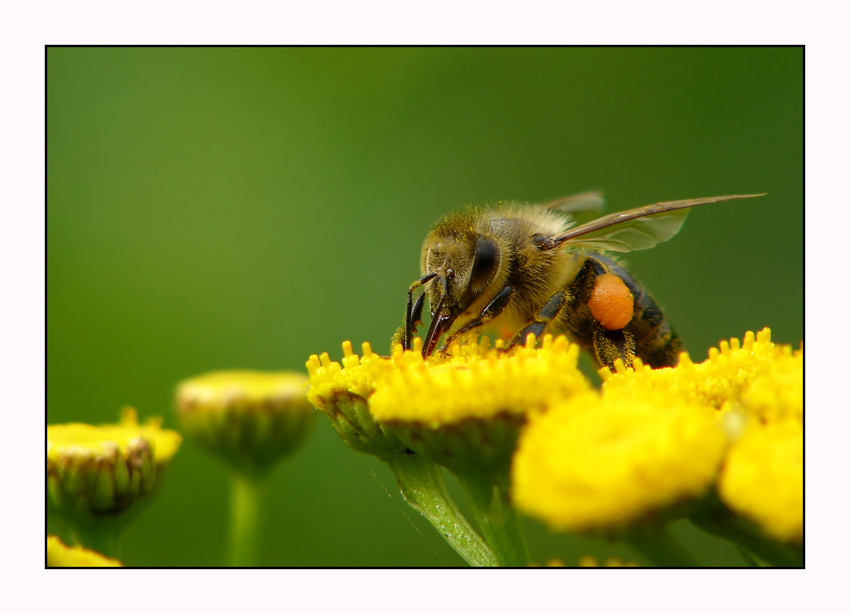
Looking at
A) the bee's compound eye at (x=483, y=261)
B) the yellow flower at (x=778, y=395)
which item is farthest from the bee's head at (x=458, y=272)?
the yellow flower at (x=778, y=395)

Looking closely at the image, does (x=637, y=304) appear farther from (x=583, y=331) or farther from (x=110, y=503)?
(x=110, y=503)

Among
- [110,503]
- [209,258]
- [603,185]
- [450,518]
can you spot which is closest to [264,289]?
[209,258]

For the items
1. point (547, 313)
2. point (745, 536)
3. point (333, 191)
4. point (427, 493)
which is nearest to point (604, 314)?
point (547, 313)

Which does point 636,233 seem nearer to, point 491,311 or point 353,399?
point 491,311

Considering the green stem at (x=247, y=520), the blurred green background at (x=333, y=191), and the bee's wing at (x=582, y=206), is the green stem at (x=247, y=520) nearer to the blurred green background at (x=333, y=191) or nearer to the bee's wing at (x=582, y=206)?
the blurred green background at (x=333, y=191)

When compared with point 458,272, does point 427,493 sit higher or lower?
lower
